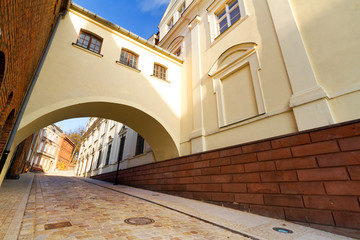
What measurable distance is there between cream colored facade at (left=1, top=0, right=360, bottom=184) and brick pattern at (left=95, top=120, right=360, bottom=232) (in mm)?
763

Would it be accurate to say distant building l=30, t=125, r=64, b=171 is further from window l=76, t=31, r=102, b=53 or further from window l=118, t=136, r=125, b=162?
window l=76, t=31, r=102, b=53

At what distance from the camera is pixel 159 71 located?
412 inches

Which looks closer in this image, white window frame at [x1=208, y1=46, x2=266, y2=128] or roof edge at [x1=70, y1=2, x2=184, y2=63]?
white window frame at [x1=208, y1=46, x2=266, y2=128]

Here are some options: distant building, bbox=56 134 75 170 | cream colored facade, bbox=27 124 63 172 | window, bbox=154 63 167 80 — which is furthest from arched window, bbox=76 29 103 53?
distant building, bbox=56 134 75 170

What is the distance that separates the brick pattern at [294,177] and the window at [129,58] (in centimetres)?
624

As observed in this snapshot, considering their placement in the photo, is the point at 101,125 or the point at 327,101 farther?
the point at 101,125

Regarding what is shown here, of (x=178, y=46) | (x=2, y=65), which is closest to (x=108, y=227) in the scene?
(x=2, y=65)

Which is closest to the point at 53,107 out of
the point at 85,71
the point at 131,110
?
the point at 85,71

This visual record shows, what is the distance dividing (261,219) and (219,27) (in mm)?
9078

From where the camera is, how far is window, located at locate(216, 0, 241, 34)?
28.1ft

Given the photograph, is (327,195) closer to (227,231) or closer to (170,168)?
(227,231)

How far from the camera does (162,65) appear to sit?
34.4 feet

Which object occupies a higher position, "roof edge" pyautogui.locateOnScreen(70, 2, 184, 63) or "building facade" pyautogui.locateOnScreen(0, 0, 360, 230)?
"roof edge" pyautogui.locateOnScreen(70, 2, 184, 63)

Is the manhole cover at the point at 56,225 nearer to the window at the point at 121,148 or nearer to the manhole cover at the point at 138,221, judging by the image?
the manhole cover at the point at 138,221
